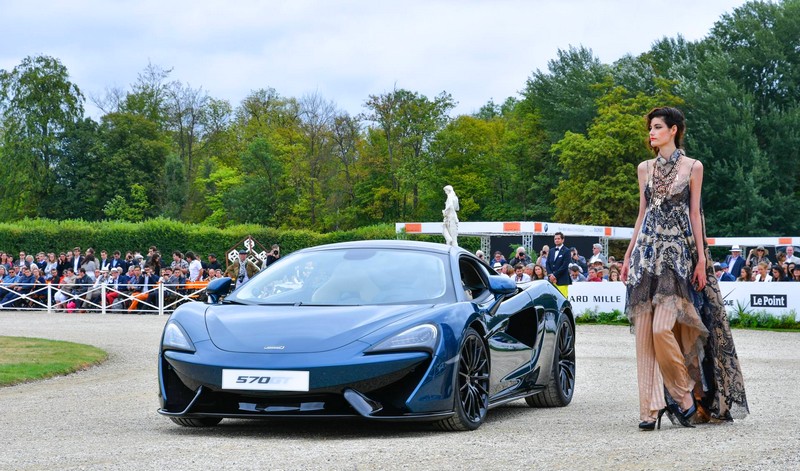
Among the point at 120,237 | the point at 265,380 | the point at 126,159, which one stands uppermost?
the point at 126,159

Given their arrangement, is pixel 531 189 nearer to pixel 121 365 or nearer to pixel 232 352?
pixel 121 365

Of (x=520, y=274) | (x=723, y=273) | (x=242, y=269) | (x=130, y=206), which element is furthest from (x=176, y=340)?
(x=130, y=206)

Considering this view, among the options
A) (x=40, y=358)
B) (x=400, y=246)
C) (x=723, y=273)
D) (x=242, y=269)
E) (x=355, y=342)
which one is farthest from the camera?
(x=242, y=269)

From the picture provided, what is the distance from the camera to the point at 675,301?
26.3 feet

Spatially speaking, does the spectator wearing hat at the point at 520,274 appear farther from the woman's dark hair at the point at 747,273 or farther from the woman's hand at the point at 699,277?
the woman's hand at the point at 699,277

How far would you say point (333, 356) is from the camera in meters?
7.53

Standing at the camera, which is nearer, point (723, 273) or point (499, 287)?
point (499, 287)

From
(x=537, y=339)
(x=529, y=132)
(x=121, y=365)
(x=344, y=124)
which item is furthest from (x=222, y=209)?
(x=537, y=339)

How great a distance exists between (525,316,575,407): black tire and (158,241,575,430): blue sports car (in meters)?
0.66

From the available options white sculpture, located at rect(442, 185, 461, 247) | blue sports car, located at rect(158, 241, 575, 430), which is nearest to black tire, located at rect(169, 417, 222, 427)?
blue sports car, located at rect(158, 241, 575, 430)

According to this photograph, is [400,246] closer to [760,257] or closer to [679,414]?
[679,414]

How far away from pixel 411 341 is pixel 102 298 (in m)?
27.8

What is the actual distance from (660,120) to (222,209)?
8322cm

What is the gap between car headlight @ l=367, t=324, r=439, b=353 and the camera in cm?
758
